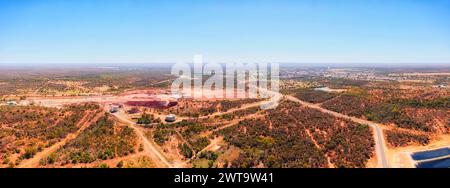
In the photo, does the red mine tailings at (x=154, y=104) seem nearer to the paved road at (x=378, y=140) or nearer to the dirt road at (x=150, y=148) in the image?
the dirt road at (x=150, y=148)

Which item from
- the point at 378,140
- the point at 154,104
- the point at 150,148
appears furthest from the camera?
the point at 154,104

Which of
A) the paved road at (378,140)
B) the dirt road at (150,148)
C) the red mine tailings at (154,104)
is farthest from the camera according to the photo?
the red mine tailings at (154,104)

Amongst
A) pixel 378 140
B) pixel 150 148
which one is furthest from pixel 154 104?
pixel 378 140

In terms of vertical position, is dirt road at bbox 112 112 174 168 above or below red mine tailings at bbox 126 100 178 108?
below

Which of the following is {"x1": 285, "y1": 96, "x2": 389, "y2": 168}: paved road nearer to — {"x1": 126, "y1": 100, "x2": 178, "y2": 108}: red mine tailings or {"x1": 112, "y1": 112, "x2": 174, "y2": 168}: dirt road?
{"x1": 112, "y1": 112, "x2": 174, "y2": 168}: dirt road

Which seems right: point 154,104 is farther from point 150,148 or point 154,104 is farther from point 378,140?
point 378,140

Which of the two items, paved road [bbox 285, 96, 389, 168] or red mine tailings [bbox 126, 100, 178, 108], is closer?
paved road [bbox 285, 96, 389, 168]

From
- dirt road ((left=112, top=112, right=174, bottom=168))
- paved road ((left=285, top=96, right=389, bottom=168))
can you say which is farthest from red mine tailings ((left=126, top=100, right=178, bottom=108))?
paved road ((left=285, top=96, right=389, bottom=168))

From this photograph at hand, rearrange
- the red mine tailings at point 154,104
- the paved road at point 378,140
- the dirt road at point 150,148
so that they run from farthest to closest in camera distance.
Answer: the red mine tailings at point 154,104
the paved road at point 378,140
the dirt road at point 150,148

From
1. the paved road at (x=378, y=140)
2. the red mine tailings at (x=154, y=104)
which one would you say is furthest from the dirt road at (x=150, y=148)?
the paved road at (x=378, y=140)

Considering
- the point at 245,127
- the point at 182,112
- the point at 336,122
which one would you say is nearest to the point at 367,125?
the point at 336,122

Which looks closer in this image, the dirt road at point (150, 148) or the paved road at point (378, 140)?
the dirt road at point (150, 148)
